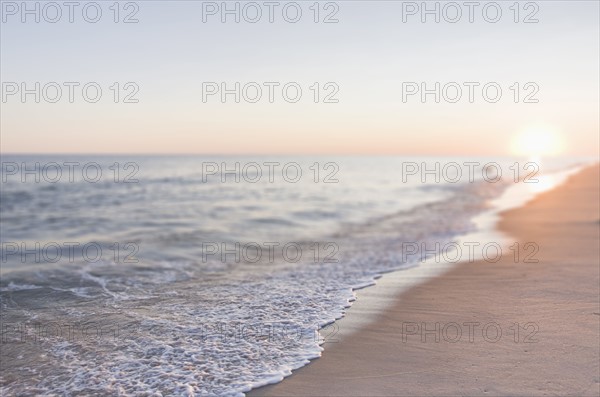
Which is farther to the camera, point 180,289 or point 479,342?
point 180,289

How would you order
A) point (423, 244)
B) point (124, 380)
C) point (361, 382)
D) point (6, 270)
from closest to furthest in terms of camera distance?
1. point (361, 382)
2. point (124, 380)
3. point (6, 270)
4. point (423, 244)

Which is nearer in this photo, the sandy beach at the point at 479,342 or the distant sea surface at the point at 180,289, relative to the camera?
the sandy beach at the point at 479,342

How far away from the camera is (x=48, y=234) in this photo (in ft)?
47.8

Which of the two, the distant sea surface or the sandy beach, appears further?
the distant sea surface

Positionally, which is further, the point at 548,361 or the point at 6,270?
the point at 6,270

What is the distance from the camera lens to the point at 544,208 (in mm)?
17453

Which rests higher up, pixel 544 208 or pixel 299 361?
pixel 544 208

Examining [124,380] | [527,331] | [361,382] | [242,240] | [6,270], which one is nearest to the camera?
[361,382]

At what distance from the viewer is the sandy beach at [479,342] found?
4.35 meters

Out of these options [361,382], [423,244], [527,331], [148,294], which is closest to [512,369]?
[527,331]

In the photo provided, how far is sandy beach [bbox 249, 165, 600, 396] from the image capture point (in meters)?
4.35

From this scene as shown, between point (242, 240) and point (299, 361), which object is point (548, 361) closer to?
point (299, 361)

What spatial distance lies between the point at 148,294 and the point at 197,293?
83cm

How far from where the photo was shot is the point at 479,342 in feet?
17.4
